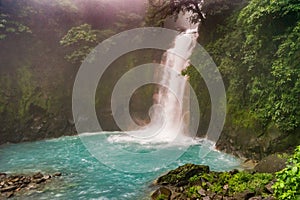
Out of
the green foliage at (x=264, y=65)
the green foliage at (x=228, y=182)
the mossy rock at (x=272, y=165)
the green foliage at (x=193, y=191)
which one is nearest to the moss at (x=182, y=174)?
the green foliage at (x=228, y=182)

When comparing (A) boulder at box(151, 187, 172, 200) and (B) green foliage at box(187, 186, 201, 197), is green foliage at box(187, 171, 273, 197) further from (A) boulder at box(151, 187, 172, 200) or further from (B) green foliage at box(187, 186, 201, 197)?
(A) boulder at box(151, 187, 172, 200)

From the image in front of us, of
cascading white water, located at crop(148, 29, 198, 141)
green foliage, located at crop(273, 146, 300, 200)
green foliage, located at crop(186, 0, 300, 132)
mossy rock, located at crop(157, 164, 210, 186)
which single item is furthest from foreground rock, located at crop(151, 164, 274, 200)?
cascading white water, located at crop(148, 29, 198, 141)

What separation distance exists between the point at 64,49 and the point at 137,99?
194 inches

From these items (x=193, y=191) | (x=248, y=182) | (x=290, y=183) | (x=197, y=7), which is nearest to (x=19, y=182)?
(x=193, y=191)

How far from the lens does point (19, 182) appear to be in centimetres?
720

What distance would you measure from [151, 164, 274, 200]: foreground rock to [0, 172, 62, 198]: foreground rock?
3.31m

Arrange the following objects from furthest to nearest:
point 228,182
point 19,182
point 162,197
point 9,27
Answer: point 9,27, point 19,182, point 228,182, point 162,197

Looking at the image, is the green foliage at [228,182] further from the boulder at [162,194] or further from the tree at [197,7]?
the tree at [197,7]

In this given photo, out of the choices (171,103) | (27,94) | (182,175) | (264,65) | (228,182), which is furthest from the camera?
(171,103)

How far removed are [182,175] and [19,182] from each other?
15.1ft

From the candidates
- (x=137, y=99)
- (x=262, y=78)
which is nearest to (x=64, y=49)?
(x=137, y=99)

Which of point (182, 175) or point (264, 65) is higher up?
point (264, 65)

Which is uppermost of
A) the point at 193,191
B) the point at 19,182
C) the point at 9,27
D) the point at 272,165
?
the point at 9,27

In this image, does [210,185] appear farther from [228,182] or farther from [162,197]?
[162,197]
